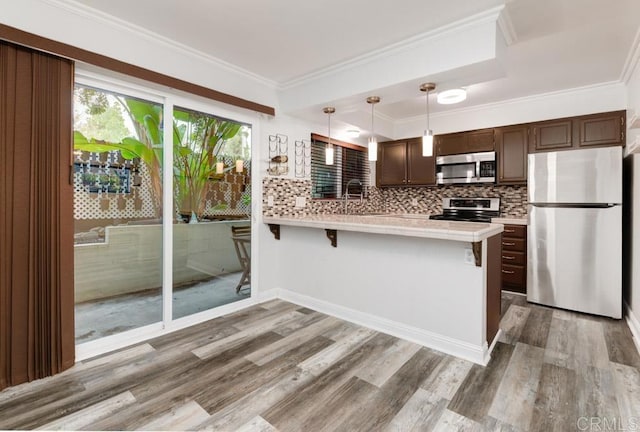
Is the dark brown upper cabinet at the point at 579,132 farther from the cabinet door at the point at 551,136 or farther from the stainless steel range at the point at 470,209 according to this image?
the stainless steel range at the point at 470,209

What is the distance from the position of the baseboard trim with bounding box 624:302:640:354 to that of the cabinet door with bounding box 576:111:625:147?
70.2 inches

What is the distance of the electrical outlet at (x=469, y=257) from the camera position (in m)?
2.33

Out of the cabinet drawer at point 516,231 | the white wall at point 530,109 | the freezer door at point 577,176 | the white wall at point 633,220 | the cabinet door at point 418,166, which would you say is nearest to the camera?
the white wall at point 633,220

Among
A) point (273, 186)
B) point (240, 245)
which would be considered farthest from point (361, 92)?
point (240, 245)

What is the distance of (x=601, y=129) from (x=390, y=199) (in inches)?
115

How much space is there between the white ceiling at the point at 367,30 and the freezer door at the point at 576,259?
60.7 inches

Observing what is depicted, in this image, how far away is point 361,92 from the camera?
2924 mm

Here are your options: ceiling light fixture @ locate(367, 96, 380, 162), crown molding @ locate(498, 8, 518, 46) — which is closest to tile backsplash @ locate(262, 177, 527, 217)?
ceiling light fixture @ locate(367, 96, 380, 162)

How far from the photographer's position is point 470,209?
4.62 meters

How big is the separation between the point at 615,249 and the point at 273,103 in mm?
3905

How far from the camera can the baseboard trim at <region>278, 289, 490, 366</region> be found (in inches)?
92.2

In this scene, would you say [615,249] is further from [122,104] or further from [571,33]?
[122,104]

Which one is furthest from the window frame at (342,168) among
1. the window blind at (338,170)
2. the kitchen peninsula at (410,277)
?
the kitchen peninsula at (410,277)

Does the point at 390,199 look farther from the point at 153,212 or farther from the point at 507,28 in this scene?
the point at 153,212
